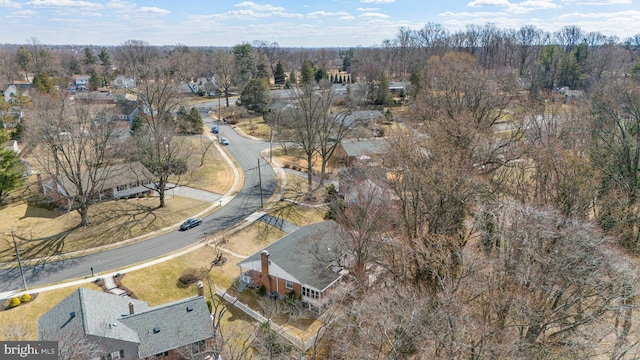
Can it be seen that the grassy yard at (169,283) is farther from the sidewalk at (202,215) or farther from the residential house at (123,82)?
the residential house at (123,82)

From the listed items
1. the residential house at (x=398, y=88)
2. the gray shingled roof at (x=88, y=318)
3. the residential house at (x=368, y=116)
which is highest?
the residential house at (x=398, y=88)

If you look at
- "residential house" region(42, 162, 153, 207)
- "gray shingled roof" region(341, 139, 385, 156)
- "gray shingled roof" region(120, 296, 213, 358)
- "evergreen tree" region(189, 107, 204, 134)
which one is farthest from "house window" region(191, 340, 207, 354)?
"evergreen tree" region(189, 107, 204, 134)

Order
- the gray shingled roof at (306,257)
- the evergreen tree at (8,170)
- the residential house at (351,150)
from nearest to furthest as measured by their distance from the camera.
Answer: the gray shingled roof at (306,257) < the evergreen tree at (8,170) < the residential house at (351,150)

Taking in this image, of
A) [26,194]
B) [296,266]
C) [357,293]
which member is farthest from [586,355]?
→ [26,194]

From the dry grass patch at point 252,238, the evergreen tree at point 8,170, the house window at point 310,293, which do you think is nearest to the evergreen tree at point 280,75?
the evergreen tree at point 8,170

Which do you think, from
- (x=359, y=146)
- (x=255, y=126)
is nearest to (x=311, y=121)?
(x=359, y=146)

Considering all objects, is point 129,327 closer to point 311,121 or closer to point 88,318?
point 88,318

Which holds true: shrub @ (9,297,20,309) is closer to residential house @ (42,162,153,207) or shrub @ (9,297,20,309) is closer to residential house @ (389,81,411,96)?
residential house @ (42,162,153,207)
